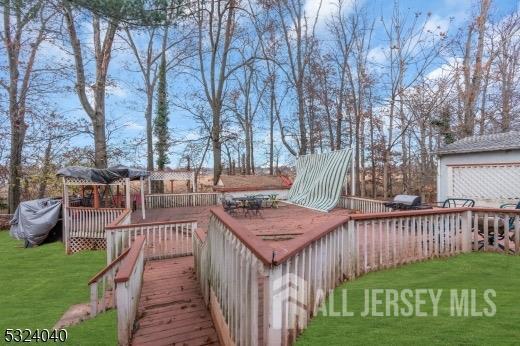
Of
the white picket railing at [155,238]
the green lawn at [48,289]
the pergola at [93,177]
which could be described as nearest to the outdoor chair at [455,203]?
the white picket railing at [155,238]

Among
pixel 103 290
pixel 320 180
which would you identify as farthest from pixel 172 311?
pixel 320 180

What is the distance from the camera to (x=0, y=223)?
1464cm

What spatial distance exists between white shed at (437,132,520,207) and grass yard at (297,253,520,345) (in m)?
5.93

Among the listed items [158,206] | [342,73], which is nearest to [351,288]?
[158,206]

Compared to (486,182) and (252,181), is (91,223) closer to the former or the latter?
(252,181)

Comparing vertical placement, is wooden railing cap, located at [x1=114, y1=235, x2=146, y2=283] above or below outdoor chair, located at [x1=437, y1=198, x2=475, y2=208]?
below

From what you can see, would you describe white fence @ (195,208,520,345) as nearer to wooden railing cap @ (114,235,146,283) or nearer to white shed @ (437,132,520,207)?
wooden railing cap @ (114,235,146,283)

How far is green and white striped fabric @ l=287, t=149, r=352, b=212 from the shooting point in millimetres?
10758

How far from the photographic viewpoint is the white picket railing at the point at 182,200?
55.6 feet

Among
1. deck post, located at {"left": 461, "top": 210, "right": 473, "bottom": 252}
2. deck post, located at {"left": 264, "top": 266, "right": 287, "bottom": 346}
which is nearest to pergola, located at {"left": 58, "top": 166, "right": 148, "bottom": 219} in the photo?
deck post, located at {"left": 461, "top": 210, "right": 473, "bottom": 252}

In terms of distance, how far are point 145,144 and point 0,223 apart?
8.90m

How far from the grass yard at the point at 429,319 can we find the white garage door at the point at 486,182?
5.86 metres

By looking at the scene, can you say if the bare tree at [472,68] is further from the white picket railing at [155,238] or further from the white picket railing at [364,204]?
the white picket railing at [155,238]

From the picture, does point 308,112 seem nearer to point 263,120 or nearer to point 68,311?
point 263,120
